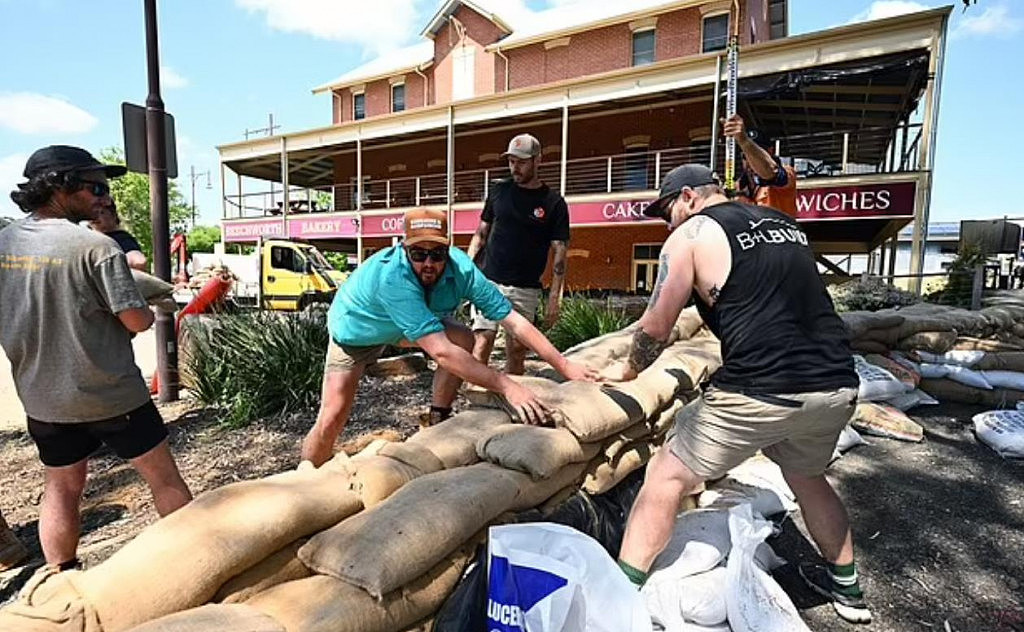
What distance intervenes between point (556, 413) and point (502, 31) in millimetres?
19711

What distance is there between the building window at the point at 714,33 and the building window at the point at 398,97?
11079mm

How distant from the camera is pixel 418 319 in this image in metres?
2.13

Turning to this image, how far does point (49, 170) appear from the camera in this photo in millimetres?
1965

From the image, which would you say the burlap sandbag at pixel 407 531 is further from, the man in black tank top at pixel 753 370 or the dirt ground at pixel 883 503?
the dirt ground at pixel 883 503

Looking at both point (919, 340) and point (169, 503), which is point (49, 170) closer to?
point (169, 503)

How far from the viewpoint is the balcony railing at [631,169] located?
1298 cm

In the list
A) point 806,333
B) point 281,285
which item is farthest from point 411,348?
point 281,285

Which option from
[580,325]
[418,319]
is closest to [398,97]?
[580,325]

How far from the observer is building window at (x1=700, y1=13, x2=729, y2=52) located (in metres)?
15.6

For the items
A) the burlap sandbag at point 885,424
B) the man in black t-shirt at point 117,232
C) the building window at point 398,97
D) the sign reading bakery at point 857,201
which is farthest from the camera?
the building window at point 398,97

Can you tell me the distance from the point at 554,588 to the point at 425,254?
4.19 feet

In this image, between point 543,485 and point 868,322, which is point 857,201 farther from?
point 543,485

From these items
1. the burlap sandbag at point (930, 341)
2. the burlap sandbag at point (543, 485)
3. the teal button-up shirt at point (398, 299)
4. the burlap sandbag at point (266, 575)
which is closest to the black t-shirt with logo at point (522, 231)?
the teal button-up shirt at point (398, 299)

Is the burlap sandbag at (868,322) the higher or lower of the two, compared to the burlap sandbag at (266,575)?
higher
